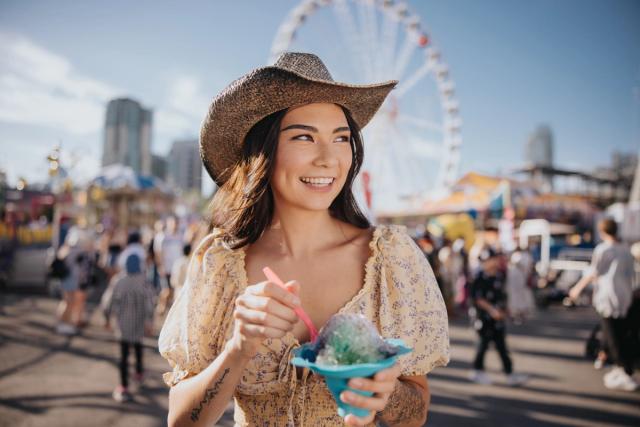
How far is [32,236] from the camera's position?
38.9ft

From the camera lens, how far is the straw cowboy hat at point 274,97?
4.12 feet

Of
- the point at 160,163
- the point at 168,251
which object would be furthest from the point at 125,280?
the point at 160,163

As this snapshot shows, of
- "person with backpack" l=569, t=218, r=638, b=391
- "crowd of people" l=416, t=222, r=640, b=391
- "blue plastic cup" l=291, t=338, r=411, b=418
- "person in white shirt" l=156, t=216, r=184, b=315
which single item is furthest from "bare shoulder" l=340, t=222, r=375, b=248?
"person in white shirt" l=156, t=216, r=184, b=315

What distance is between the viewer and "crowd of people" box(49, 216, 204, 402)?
172 inches

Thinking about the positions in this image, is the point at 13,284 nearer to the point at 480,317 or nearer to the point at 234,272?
the point at 480,317

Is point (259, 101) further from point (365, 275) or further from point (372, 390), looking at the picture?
point (372, 390)

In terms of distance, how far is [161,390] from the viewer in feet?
14.5

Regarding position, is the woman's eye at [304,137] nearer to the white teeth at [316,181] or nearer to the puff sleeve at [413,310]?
the white teeth at [316,181]

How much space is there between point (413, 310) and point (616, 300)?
184 inches

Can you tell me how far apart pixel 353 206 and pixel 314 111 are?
41cm

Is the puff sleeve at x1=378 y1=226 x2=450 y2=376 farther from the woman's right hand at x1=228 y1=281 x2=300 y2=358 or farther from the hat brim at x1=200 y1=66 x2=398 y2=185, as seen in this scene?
the hat brim at x1=200 y1=66 x2=398 y2=185

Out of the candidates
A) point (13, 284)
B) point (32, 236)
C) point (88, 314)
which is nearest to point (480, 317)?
point (88, 314)

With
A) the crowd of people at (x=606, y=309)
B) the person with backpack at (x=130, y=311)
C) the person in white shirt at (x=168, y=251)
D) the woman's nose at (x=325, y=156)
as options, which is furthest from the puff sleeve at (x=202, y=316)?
the person in white shirt at (x=168, y=251)

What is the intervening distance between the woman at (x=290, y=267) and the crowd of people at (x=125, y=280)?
5.74ft
